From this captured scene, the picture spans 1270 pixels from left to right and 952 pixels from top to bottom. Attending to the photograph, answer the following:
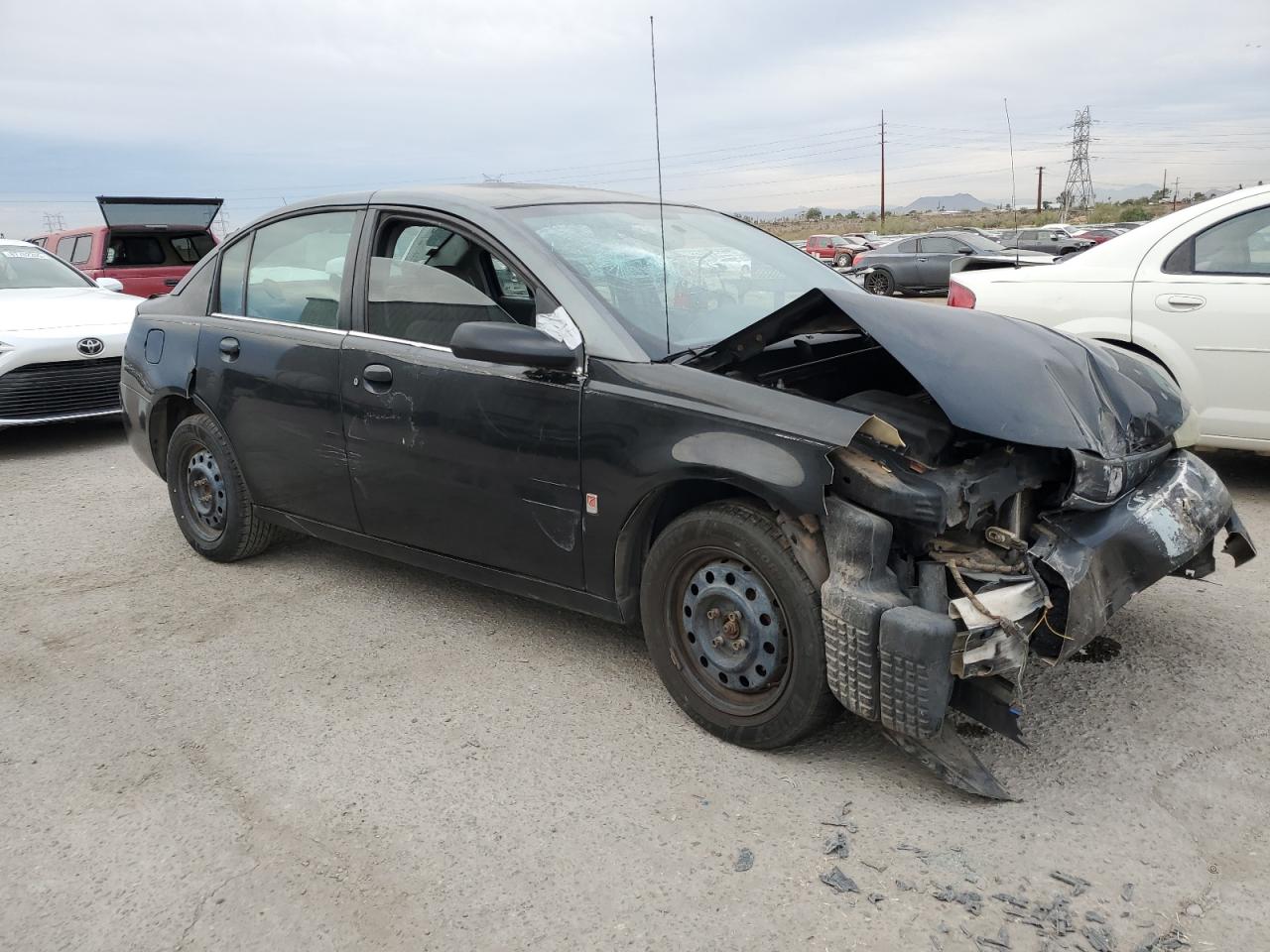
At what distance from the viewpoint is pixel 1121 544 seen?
9.75 ft

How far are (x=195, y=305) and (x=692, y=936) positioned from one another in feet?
12.8

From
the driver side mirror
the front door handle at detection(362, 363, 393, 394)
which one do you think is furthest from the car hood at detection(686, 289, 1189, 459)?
the front door handle at detection(362, 363, 393, 394)

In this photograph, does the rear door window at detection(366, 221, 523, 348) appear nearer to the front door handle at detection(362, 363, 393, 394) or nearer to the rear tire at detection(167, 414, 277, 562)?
the front door handle at detection(362, 363, 393, 394)

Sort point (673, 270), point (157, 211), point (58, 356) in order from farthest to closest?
1. point (157, 211)
2. point (58, 356)
3. point (673, 270)

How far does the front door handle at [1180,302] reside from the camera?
5.27 m

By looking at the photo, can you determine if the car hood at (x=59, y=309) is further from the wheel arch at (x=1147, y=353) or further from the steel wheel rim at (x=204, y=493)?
the wheel arch at (x=1147, y=353)

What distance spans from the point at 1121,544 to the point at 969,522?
19.5 inches

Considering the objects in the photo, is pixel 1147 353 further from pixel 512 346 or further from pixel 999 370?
pixel 512 346

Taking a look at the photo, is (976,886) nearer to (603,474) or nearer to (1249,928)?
(1249,928)

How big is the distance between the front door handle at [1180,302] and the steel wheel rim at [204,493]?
4832 mm

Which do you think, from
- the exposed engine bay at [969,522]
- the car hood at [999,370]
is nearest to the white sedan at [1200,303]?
the car hood at [999,370]

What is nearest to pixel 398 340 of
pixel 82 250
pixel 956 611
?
pixel 956 611

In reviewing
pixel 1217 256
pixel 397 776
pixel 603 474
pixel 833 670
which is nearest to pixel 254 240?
pixel 603 474

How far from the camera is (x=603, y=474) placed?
3230mm
